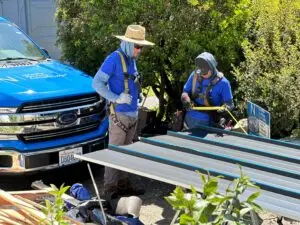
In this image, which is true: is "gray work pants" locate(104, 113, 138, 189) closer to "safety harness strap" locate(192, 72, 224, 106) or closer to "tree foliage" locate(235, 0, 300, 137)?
"safety harness strap" locate(192, 72, 224, 106)

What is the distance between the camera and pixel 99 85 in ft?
16.5

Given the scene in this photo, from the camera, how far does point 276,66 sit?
20.4 ft

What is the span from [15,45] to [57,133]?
180 centimetres

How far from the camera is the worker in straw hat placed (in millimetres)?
5051

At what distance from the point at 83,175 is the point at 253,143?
2.69 metres

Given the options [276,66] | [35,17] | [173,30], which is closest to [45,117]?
[173,30]

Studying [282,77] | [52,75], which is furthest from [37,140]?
[282,77]

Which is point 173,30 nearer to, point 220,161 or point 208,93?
point 208,93

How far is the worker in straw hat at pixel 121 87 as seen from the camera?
5.05 m

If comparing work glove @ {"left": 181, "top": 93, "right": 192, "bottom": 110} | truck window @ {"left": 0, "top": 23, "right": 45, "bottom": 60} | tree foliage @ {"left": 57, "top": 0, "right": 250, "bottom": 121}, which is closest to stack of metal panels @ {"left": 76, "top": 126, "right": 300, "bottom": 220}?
work glove @ {"left": 181, "top": 93, "right": 192, "bottom": 110}

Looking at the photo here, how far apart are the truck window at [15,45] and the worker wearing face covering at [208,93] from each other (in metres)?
2.45

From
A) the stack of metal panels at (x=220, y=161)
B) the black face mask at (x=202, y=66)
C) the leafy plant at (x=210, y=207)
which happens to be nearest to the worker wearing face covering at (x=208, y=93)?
the black face mask at (x=202, y=66)

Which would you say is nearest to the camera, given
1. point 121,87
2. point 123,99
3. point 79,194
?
point 79,194

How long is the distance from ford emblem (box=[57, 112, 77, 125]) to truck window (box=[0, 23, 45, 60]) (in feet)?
4.41
